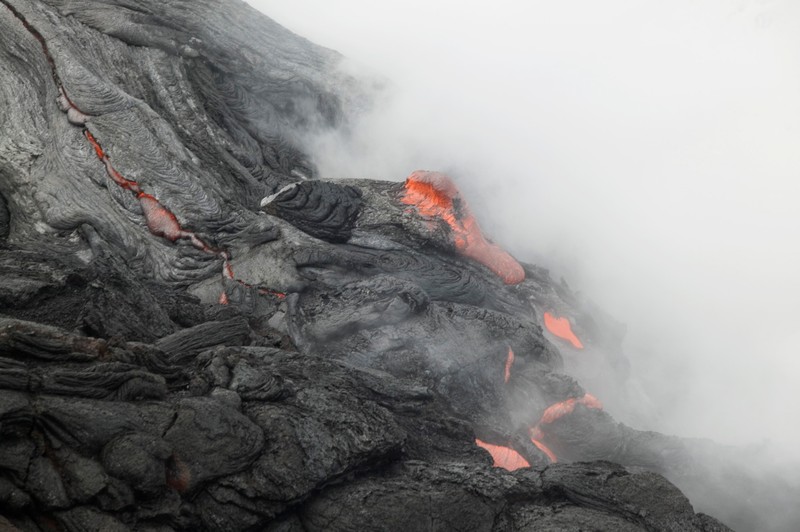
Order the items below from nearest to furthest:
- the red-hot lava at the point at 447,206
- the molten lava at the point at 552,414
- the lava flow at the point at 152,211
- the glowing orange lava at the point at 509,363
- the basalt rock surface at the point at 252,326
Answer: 1. the basalt rock surface at the point at 252,326
2. the molten lava at the point at 552,414
3. the glowing orange lava at the point at 509,363
4. the lava flow at the point at 152,211
5. the red-hot lava at the point at 447,206

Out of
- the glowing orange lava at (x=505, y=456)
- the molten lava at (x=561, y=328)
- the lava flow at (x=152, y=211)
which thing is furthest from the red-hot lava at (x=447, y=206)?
the glowing orange lava at (x=505, y=456)

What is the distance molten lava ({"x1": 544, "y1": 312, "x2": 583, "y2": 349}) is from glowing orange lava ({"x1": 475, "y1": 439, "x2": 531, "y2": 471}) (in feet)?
17.0

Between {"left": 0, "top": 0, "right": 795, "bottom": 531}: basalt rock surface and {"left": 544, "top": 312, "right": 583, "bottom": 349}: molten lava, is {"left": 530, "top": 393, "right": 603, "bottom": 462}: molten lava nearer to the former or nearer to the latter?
{"left": 0, "top": 0, "right": 795, "bottom": 531}: basalt rock surface

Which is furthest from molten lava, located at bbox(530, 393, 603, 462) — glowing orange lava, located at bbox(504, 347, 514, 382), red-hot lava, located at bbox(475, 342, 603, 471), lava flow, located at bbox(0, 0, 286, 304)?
lava flow, located at bbox(0, 0, 286, 304)

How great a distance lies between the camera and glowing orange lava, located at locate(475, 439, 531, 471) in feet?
31.3

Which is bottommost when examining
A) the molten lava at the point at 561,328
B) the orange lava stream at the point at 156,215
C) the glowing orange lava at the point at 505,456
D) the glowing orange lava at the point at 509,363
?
the glowing orange lava at the point at 505,456

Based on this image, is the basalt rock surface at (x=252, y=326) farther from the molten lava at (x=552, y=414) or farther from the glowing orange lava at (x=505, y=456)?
the glowing orange lava at (x=505, y=456)

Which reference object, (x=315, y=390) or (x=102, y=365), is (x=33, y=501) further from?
(x=315, y=390)

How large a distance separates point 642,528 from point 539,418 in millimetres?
4906

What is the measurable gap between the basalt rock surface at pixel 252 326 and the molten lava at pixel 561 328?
2.8 inches

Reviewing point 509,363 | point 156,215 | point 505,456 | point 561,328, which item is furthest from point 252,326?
point 561,328

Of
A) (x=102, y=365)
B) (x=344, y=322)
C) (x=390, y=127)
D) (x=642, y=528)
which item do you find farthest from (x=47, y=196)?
(x=642, y=528)

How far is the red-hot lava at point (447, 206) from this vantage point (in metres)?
13.5

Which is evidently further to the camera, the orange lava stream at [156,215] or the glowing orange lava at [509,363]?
the orange lava stream at [156,215]
